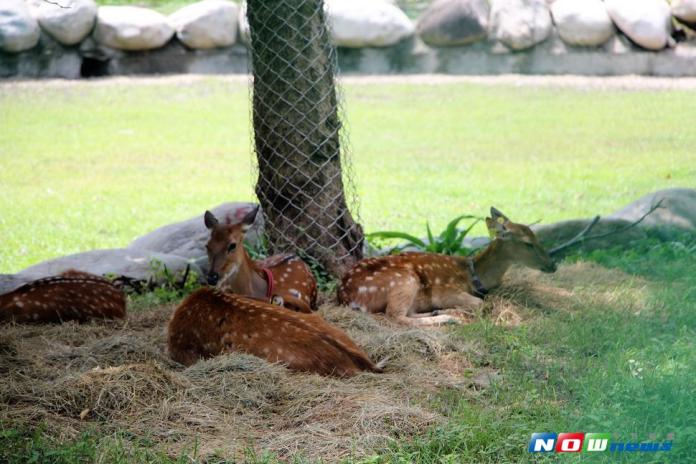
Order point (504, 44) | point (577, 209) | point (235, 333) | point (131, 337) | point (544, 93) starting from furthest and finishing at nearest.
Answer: point (504, 44) < point (544, 93) < point (577, 209) < point (131, 337) < point (235, 333)

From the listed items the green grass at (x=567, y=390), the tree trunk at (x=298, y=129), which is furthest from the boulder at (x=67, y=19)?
the green grass at (x=567, y=390)

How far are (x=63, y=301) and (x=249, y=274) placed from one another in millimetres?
1204

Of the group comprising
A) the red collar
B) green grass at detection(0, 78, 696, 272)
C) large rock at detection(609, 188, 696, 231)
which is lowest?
green grass at detection(0, 78, 696, 272)

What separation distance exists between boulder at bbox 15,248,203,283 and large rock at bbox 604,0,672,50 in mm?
11075

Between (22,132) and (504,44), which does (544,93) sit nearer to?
(504,44)

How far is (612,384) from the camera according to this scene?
203 inches

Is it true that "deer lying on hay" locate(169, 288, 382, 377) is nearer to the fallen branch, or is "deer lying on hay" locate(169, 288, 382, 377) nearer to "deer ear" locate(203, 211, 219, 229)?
"deer ear" locate(203, 211, 219, 229)

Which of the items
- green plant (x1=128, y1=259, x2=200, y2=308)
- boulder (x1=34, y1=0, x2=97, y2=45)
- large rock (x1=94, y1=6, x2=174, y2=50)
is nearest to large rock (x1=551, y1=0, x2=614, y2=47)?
large rock (x1=94, y1=6, x2=174, y2=50)

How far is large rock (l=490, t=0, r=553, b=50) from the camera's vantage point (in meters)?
17.3

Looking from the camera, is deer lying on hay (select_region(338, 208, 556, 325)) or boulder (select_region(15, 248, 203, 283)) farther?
boulder (select_region(15, 248, 203, 283))

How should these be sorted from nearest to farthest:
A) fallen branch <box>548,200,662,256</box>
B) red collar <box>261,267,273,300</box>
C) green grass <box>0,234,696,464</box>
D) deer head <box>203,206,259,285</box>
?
green grass <box>0,234,696,464</box>, deer head <box>203,206,259,285</box>, red collar <box>261,267,273,300</box>, fallen branch <box>548,200,662,256</box>

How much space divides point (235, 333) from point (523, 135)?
34.7 feet

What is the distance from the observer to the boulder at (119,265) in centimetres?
809

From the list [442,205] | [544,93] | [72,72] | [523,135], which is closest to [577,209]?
[442,205]
